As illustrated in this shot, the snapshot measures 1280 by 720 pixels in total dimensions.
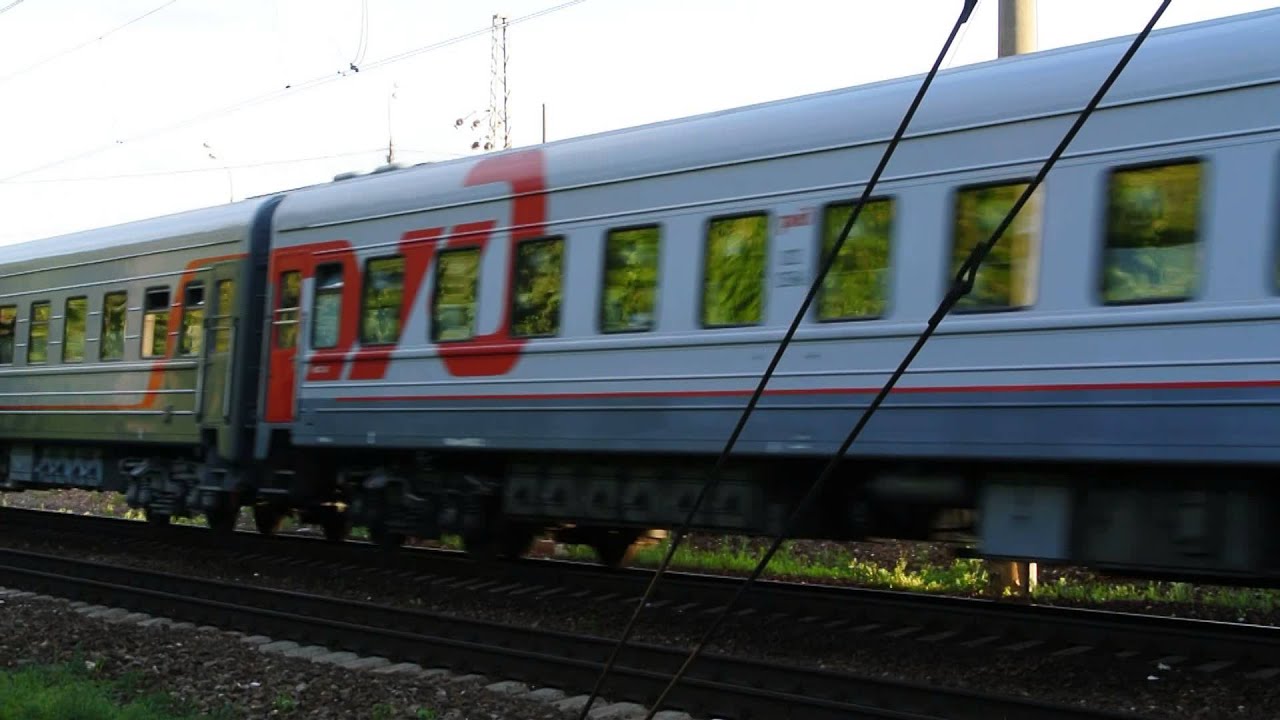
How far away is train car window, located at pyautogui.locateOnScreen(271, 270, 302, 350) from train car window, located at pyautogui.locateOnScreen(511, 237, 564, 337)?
2755mm

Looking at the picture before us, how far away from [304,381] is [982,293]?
20.3ft

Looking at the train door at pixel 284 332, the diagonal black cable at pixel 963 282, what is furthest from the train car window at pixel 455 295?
the diagonal black cable at pixel 963 282

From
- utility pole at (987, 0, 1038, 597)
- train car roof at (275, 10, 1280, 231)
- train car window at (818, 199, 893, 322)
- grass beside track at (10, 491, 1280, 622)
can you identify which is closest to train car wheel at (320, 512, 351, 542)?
grass beside track at (10, 491, 1280, 622)

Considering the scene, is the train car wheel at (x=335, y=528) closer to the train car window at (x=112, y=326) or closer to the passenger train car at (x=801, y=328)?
the passenger train car at (x=801, y=328)

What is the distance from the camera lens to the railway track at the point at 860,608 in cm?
734


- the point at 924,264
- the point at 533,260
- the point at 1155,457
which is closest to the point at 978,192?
the point at 924,264

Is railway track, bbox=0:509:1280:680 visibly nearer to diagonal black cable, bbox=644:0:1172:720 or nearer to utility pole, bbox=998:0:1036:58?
utility pole, bbox=998:0:1036:58

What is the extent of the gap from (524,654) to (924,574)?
5.14m

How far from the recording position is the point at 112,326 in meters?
14.0

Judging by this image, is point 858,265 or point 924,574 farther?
point 924,574

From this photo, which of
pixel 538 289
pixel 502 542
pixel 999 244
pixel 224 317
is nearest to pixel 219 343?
pixel 224 317

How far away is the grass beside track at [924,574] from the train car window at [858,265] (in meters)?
2.61

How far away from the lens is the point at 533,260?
9.66 m

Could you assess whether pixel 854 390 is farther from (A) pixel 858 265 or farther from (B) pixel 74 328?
(B) pixel 74 328
